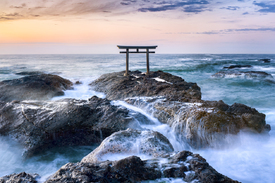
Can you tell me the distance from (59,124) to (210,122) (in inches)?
147

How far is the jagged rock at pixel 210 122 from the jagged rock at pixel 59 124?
135 centimetres

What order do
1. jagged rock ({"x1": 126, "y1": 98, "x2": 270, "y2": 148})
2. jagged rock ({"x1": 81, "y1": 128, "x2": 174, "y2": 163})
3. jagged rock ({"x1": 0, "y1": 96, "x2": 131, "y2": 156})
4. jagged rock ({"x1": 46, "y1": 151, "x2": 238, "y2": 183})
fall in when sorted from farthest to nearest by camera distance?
1. jagged rock ({"x1": 0, "y1": 96, "x2": 131, "y2": 156})
2. jagged rock ({"x1": 126, "y1": 98, "x2": 270, "y2": 148})
3. jagged rock ({"x1": 81, "y1": 128, "x2": 174, "y2": 163})
4. jagged rock ({"x1": 46, "y1": 151, "x2": 238, "y2": 183})

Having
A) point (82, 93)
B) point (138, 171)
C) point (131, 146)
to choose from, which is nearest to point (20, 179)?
point (138, 171)

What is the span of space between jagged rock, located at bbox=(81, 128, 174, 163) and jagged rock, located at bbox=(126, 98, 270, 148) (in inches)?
50.0

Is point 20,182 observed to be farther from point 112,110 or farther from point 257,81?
point 257,81

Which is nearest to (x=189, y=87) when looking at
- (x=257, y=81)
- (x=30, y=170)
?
(x=30, y=170)

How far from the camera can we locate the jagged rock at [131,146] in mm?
3380

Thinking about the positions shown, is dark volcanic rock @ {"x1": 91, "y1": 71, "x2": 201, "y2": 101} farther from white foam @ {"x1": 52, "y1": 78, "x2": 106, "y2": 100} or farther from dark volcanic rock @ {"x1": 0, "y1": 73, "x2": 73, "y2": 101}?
dark volcanic rock @ {"x1": 0, "y1": 73, "x2": 73, "y2": 101}

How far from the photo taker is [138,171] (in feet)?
8.75

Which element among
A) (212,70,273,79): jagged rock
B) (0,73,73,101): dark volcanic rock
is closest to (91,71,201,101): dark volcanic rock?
(0,73,73,101): dark volcanic rock

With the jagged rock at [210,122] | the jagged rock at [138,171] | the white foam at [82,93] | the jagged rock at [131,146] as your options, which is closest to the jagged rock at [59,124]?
the jagged rock at [131,146]

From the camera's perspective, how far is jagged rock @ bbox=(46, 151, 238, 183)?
8.07 ft

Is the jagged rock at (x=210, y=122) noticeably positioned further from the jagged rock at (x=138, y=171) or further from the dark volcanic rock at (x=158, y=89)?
the jagged rock at (x=138, y=171)

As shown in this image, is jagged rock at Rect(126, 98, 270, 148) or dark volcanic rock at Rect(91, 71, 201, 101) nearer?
jagged rock at Rect(126, 98, 270, 148)
